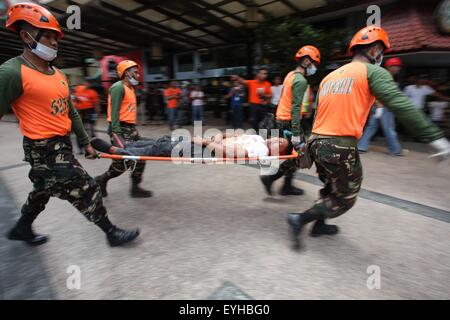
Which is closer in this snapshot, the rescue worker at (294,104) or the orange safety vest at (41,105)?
the orange safety vest at (41,105)

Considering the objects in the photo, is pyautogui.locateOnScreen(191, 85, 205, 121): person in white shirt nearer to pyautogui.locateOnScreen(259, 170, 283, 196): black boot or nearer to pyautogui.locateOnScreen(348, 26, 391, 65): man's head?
pyautogui.locateOnScreen(259, 170, 283, 196): black boot

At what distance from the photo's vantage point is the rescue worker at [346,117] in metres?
2.04

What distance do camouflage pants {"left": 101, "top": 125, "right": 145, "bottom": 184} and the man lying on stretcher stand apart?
23 cm

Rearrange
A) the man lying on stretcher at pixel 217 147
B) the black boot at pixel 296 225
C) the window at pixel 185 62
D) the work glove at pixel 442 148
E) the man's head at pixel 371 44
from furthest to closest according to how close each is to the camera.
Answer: the window at pixel 185 62 → the man lying on stretcher at pixel 217 147 → the black boot at pixel 296 225 → the man's head at pixel 371 44 → the work glove at pixel 442 148

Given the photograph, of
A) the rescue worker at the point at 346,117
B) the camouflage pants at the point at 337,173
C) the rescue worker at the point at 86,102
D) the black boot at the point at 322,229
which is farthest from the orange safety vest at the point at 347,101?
the rescue worker at the point at 86,102

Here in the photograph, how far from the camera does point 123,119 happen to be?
3.65 metres

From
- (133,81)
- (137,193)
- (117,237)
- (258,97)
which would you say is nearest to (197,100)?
(258,97)

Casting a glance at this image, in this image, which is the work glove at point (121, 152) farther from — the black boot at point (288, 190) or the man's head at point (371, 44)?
the man's head at point (371, 44)

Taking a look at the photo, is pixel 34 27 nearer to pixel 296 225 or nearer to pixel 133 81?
pixel 133 81

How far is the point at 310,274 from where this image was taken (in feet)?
6.89

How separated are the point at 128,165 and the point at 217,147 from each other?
115cm

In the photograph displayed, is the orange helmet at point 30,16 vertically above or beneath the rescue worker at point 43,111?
above

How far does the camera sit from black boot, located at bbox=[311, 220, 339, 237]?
266 centimetres

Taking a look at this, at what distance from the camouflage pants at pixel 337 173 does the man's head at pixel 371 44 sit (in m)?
0.75
